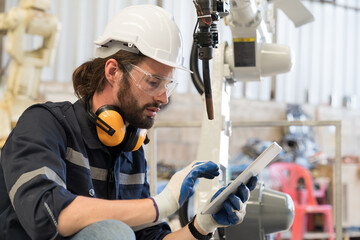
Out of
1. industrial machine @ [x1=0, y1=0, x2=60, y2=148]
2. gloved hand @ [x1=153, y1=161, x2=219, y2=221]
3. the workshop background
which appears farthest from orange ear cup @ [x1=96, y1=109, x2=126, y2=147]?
the workshop background

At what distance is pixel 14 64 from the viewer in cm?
374

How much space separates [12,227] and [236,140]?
16.4 feet

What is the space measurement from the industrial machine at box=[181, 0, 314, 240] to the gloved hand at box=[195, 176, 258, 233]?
274mm

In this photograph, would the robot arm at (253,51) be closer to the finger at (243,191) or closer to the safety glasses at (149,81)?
the safety glasses at (149,81)

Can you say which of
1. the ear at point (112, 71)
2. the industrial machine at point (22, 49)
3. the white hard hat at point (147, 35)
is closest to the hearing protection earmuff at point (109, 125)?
the ear at point (112, 71)

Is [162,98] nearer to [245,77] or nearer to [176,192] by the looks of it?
[176,192]

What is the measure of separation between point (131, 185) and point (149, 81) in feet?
1.32

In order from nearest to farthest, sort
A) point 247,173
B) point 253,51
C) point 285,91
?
1. point 247,173
2. point 253,51
3. point 285,91

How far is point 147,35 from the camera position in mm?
1592

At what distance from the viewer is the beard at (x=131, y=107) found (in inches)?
62.9

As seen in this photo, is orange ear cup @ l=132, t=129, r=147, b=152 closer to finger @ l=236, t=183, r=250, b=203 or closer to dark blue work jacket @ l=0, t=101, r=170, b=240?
dark blue work jacket @ l=0, t=101, r=170, b=240

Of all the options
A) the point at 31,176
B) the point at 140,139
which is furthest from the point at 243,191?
the point at 31,176

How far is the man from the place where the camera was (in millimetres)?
1213

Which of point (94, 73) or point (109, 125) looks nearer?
point (109, 125)
